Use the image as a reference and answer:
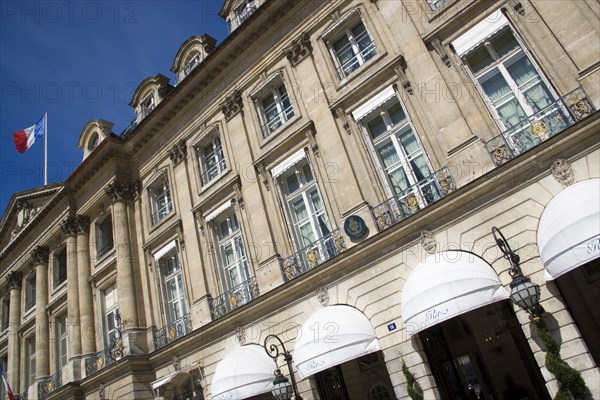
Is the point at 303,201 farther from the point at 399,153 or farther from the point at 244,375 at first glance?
the point at 244,375

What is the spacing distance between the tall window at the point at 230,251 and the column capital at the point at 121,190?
15.2 feet

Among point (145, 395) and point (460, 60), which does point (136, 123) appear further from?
point (460, 60)

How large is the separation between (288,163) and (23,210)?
17.5 meters

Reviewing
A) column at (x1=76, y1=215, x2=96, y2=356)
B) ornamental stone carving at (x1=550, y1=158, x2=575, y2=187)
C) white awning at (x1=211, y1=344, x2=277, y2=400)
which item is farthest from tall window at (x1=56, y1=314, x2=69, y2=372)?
ornamental stone carving at (x1=550, y1=158, x2=575, y2=187)

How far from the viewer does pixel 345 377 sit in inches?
509

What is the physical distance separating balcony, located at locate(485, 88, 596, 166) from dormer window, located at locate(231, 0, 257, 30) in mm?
10128

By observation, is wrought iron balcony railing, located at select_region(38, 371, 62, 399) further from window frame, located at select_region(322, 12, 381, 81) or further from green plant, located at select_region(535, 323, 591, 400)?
green plant, located at select_region(535, 323, 591, 400)

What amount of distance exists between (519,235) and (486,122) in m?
2.46

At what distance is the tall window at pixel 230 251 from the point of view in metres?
13.6

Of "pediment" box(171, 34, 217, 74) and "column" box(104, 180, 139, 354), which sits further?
"pediment" box(171, 34, 217, 74)

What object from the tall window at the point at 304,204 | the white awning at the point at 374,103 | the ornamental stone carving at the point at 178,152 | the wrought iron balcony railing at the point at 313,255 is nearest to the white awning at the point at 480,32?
Answer: the white awning at the point at 374,103

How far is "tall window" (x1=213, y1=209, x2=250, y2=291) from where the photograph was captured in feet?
44.8

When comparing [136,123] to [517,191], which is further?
[136,123]

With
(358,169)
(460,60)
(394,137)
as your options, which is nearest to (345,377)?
(358,169)
